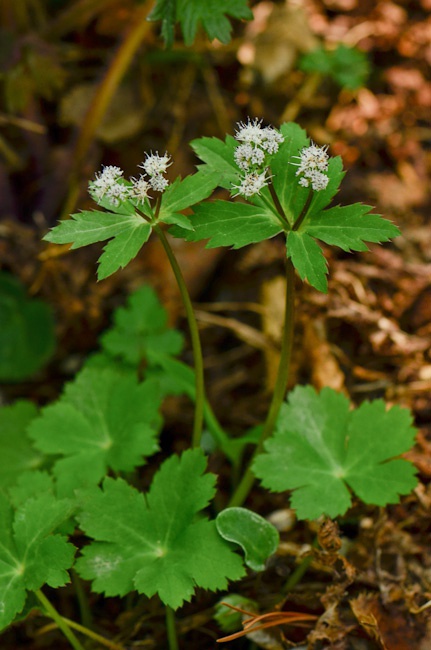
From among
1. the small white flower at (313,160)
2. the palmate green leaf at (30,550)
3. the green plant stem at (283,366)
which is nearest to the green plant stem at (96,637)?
the palmate green leaf at (30,550)

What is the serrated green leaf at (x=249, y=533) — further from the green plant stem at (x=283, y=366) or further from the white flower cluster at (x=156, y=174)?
the white flower cluster at (x=156, y=174)

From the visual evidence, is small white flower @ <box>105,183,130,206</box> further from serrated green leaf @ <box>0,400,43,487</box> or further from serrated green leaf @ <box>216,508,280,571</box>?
serrated green leaf @ <box>0,400,43,487</box>

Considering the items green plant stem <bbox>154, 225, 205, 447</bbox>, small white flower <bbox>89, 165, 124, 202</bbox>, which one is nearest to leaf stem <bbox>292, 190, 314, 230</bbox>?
green plant stem <bbox>154, 225, 205, 447</bbox>

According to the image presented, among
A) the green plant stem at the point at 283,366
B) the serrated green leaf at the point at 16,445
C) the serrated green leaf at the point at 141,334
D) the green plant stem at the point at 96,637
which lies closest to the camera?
the green plant stem at the point at 283,366

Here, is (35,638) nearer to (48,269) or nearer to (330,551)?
(330,551)

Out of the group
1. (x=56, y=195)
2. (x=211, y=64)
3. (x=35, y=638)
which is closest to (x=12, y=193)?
(x=56, y=195)

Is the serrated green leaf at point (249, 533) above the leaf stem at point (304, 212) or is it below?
below
